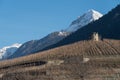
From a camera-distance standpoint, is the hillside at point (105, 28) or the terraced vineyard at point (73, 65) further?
the hillside at point (105, 28)

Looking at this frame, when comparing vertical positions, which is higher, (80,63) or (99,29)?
(99,29)

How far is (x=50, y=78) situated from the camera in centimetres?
4294

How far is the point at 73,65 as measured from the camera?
44.2m

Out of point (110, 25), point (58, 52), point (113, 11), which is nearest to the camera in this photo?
point (58, 52)

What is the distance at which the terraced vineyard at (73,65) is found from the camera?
42.8 metres

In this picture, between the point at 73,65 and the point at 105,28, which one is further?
the point at 105,28

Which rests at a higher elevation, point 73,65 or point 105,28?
point 105,28

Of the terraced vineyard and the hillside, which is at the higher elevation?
the hillside

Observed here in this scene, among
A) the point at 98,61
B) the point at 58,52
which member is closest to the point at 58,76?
the point at 98,61

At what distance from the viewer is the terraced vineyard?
140 ft

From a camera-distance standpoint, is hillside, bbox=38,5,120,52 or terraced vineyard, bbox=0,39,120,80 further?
hillside, bbox=38,5,120,52

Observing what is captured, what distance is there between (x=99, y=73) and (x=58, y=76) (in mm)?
3130

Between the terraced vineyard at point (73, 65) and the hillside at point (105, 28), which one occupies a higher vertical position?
the hillside at point (105, 28)

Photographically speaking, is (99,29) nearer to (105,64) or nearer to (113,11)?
(113,11)
